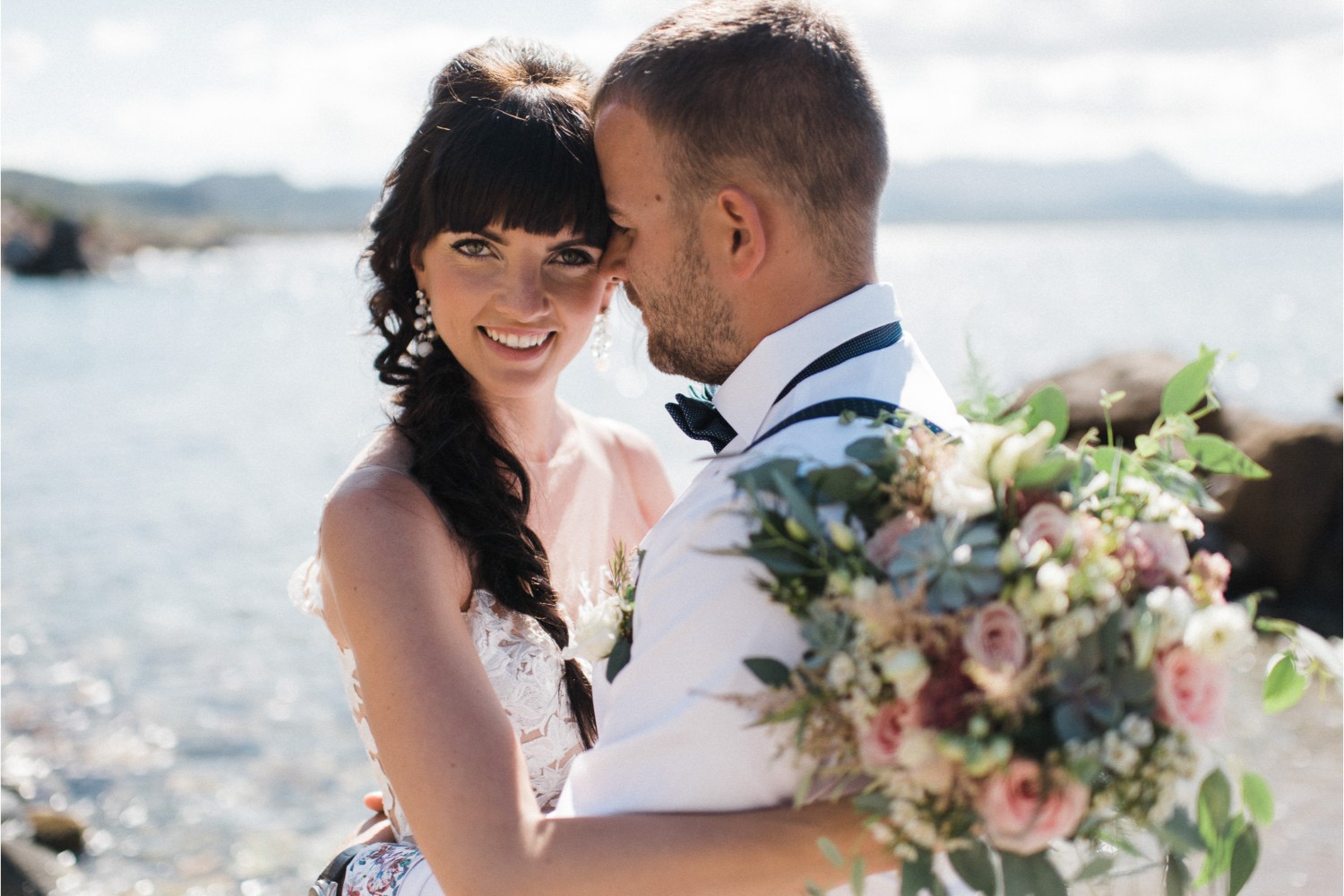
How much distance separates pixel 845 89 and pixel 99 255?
8130 centimetres

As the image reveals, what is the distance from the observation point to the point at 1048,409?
211cm

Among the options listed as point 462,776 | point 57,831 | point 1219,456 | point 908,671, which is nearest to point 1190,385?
point 1219,456

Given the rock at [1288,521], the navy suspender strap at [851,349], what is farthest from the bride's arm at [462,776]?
the rock at [1288,521]

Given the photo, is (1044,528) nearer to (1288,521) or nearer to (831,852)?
(831,852)

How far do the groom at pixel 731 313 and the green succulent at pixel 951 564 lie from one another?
0.93ft

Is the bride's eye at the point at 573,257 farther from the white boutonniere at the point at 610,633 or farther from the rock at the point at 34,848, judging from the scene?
the rock at the point at 34,848

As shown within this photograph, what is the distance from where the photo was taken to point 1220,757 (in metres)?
1.93

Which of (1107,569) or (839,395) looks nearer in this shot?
(1107,569)

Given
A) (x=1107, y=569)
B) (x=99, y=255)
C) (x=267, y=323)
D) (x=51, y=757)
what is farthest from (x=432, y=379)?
(x=99, y=255)

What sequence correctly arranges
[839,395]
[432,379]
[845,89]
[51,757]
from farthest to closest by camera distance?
[51,757]
[432,379]
[845,89]
[839,395]

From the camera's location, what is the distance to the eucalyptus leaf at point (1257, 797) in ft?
6.10

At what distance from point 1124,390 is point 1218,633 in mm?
8875

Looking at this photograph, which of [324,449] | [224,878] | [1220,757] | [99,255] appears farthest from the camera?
[99,255]

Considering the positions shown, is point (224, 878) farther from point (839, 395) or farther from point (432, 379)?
point (839, 395)
